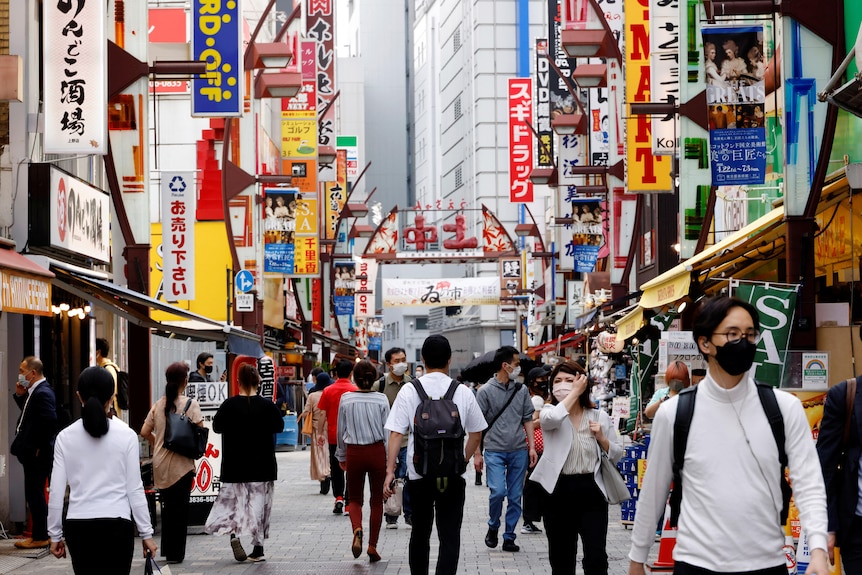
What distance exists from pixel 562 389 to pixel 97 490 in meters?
3.39

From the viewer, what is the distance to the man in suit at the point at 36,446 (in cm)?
1278

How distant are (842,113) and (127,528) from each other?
29.1ft

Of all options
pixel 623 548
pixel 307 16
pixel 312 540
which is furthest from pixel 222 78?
pixel 307 16

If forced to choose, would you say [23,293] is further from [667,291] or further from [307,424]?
[307,424]

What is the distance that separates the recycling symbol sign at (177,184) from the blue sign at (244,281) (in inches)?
210

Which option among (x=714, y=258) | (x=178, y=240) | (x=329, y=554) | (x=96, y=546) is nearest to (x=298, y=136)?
(x=178, y=240)

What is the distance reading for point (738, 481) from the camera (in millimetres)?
4797

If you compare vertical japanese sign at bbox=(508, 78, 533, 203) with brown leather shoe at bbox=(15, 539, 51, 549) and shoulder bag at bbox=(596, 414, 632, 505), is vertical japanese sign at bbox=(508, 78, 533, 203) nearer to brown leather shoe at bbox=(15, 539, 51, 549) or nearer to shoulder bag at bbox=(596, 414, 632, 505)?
brown leather shoe at bbox=(15, 539, 51, 549)

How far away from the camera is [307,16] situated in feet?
153

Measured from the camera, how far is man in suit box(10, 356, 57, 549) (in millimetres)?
12781

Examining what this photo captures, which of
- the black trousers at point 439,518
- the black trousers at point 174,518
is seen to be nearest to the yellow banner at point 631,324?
the black trousers at point 174,518

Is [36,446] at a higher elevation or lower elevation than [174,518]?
higher

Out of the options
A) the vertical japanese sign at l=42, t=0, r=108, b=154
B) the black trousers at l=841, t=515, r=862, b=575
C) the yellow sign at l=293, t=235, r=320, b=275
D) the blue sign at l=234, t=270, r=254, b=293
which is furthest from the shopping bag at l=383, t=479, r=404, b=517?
the yellow sign at l=293, t=235, r=320, b=275

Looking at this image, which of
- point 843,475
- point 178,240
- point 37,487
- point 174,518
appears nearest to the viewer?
point 843,475
